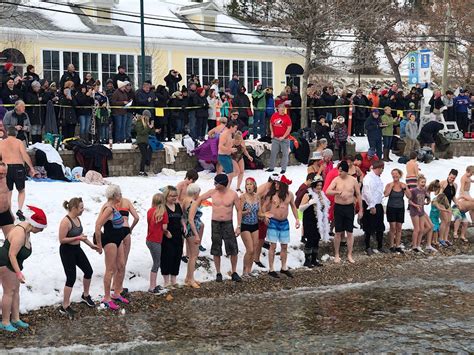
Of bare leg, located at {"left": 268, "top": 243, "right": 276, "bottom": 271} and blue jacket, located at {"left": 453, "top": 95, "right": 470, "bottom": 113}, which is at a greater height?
blue jacket, located at {"left": 453, "top": 95, "right": 470, "bottom": 113}

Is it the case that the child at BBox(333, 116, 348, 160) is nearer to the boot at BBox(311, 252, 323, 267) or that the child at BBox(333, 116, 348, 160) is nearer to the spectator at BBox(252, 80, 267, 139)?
the spectator at BBox(252, 80, 267, 139)

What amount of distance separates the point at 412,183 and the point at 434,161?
7.85 m

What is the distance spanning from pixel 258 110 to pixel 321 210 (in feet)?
28.2

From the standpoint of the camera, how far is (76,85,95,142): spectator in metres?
18.1

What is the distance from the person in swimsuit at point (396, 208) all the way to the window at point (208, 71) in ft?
69.2

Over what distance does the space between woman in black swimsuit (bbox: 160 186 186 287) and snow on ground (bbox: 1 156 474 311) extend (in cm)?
40

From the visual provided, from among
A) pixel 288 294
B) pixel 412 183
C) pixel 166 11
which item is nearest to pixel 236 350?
pixel 288 294

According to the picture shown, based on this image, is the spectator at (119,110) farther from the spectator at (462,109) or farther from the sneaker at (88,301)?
the spectator at (462,109)

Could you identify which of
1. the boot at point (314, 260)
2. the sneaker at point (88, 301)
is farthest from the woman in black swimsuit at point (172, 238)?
the boot at point (314, 260)

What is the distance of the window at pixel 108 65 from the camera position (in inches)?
1277

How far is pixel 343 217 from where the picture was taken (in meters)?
13.9

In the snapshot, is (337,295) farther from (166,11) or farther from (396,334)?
(166,11)

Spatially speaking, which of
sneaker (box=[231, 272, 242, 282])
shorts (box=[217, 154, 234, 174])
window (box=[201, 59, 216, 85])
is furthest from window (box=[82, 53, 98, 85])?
sneaker (box=[231, 272, 242, 282])

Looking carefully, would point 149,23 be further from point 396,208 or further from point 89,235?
point 89,235
